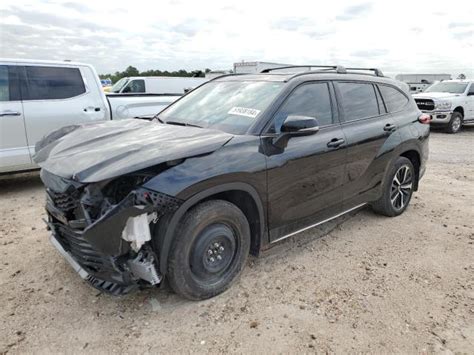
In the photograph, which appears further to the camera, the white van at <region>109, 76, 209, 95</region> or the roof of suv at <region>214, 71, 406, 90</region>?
the white van at <region>109, 76, 209, 95</region>

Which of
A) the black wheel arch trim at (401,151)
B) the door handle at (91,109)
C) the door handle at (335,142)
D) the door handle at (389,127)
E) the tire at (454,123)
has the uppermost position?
the door handle at (91,109)

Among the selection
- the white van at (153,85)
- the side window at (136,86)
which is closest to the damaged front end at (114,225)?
the white van at (153,85)

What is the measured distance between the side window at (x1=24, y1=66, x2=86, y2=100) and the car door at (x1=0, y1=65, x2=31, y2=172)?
20 cm

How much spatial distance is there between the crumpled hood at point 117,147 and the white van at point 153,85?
13348 mm

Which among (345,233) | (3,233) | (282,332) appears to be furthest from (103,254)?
(345,233)

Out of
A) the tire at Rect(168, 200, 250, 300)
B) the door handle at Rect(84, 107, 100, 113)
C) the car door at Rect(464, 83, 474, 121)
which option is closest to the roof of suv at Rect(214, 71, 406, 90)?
the tire at Rect(168, 200, 250, 300)

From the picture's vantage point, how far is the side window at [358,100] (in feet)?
13.6

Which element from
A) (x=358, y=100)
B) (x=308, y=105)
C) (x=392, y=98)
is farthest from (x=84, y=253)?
(x=392, y=98)

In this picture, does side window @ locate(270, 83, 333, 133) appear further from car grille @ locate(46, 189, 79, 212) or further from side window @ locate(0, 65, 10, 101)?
side window @ locate(0, 65, 10, 101)

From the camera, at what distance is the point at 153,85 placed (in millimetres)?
17609

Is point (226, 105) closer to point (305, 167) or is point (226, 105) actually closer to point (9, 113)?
point (305, 167)

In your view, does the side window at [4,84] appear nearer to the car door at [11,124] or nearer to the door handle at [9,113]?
the car door at [11,124]

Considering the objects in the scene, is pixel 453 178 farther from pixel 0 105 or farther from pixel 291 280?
pixel 0 105

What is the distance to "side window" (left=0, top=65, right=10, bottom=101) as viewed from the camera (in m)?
5.69
